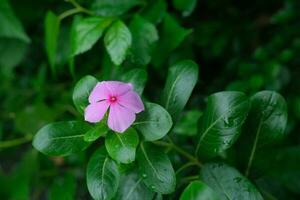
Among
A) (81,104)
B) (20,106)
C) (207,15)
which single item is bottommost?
(20,106)

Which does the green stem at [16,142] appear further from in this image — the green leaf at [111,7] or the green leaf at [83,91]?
the green leaf at [83,91]

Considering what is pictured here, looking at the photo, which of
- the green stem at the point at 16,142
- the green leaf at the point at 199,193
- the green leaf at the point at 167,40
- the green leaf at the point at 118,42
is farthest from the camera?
the green stem at the point at 16,142

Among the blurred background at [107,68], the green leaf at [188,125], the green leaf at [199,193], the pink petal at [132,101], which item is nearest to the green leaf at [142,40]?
the blurred background at [107,68]

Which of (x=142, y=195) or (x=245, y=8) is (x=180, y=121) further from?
Result: (x=245, y=8)

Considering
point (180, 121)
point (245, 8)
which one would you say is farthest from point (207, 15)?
point (180, 121)

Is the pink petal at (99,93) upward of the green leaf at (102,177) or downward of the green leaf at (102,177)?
upward

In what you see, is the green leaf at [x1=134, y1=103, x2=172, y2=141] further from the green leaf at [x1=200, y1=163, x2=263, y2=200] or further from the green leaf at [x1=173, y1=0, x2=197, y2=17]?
Result: the green leaf at [x1=173, y1=0, x2=197, y2=17]
